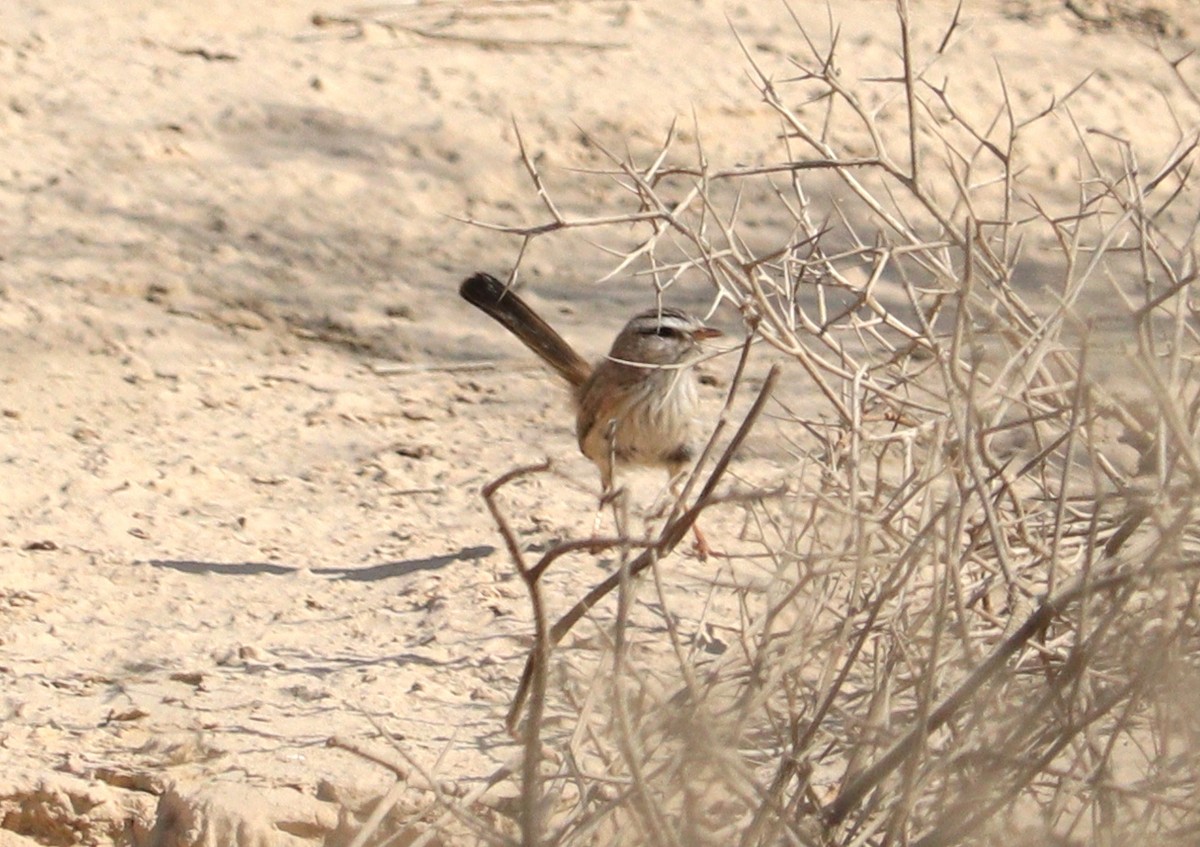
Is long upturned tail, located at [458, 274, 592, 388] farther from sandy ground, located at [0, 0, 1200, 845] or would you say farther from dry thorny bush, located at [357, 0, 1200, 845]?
dry thorny bush, located at [357, 0, 1200, 845]

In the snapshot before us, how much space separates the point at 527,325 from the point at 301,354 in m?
0.93

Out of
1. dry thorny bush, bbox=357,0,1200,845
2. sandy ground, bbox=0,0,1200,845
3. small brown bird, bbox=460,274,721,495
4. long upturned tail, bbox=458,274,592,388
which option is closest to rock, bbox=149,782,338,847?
sandy ground, bbox=0,0,1200,845

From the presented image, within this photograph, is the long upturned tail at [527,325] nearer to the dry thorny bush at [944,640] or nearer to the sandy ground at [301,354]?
the sandy ground at [301,354]

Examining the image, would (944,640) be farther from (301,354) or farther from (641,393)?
(301,354)

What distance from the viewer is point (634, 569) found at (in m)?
3.24

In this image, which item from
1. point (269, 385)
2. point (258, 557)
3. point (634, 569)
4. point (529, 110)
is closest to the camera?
point (634, 569)

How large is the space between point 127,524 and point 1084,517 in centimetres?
321

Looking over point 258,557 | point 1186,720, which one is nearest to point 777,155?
point 258,557

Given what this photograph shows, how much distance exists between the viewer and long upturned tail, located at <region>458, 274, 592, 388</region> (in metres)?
7.49

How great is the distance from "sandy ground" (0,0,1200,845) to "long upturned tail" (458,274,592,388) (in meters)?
0.28

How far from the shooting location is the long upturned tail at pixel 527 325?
7.49m

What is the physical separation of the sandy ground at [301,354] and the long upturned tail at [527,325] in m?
0.28

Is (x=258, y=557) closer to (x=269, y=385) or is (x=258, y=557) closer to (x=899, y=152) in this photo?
(x=269, y=385)

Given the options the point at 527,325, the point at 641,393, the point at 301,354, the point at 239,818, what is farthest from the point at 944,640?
the point at 301,354
